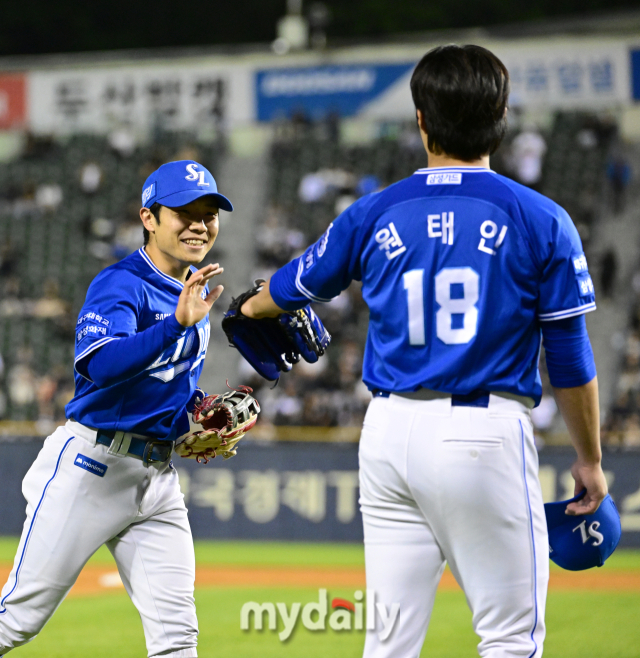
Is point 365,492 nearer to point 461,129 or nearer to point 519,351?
point 519,351

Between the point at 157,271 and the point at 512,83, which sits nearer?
the point at 157,271

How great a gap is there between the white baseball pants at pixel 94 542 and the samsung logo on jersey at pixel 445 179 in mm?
1712

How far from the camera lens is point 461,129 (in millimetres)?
2656

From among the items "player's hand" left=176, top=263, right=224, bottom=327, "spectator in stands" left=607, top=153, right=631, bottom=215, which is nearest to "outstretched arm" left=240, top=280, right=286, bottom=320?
"player's hand" left=176, top=263, right=224, bottom=327

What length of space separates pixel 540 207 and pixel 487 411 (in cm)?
57

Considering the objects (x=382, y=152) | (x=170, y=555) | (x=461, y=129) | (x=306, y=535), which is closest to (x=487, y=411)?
(x=461, y=129)

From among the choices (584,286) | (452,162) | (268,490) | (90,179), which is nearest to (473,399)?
(584,286)

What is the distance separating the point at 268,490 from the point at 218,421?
7664mm

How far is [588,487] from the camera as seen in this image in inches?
111

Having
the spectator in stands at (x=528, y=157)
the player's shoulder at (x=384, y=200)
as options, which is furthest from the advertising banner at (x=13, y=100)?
the player's shoulder at (x=384, y=200)

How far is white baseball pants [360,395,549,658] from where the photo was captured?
256 cm

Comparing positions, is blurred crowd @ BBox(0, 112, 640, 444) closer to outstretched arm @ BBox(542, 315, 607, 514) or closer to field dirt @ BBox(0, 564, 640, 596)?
field dirt @ BBox(0, 564, 640, 596)

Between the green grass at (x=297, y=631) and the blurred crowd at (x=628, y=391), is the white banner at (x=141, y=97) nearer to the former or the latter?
the blurred crowd at (x=628, y=391)

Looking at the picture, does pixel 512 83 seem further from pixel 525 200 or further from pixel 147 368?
pixel 525 200
